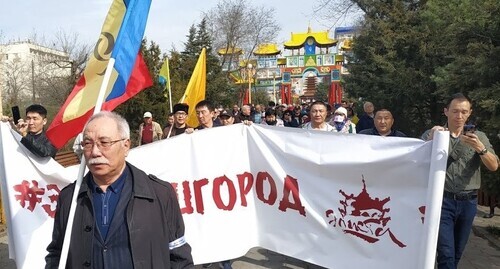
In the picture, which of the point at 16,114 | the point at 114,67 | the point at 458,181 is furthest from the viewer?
the point at 16,114

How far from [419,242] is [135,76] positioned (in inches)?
97.5

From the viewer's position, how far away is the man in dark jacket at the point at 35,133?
13.7 ft

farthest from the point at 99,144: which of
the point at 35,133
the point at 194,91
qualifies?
the point at 194,91

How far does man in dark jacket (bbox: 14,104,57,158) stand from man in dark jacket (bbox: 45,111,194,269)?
2.33m

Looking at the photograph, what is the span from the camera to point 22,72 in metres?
33.0

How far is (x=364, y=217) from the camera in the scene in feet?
12.5

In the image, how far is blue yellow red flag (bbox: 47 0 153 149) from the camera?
2.85 meters

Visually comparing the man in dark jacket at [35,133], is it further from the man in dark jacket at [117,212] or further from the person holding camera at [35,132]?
the man in dark jacket at [117,212]

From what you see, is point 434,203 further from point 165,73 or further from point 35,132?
point 165,73

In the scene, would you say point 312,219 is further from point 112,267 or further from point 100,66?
point 112,267

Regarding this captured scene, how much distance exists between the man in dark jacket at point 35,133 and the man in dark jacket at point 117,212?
2.33m

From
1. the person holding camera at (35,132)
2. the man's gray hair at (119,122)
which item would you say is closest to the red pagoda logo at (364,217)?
the man's gray hair at (119,122)

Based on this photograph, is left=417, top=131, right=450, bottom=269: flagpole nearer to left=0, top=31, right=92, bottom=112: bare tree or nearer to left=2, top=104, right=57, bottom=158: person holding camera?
left=2, top=104, right=57, bottom=158: person holding camera

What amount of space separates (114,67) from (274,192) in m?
2.00
